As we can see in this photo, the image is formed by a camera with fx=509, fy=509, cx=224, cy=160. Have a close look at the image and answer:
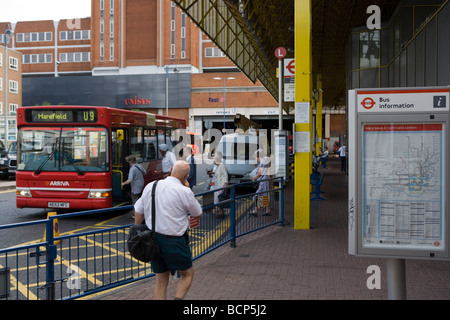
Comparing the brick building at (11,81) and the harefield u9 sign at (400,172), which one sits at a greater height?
the brick building at (11,81)

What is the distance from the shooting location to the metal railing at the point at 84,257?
5242 mm

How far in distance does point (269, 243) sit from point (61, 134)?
19.5 feet

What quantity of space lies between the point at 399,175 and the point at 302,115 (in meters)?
6.52

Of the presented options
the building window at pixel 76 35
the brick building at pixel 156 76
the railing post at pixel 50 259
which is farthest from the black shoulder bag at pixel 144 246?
the building window at pixel 76 35

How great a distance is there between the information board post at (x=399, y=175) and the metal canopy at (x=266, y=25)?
7934 millimetres

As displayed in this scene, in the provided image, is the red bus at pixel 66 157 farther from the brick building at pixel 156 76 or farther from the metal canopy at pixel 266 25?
the brick building at pixel 156 76

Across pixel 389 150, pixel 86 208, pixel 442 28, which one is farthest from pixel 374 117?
pixel 86 208

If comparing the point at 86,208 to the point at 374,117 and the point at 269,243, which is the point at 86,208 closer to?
the point at 269,243

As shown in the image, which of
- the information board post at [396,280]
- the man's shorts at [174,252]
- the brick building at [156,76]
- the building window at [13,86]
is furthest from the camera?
the brick building at [156,76]

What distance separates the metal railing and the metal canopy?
5623mm

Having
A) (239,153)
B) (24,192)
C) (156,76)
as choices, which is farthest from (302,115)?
(156,76)

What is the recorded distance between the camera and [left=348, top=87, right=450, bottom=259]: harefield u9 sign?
14.5 ft

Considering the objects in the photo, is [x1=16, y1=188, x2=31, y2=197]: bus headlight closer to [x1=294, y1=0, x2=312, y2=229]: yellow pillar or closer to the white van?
[x1=294, y1=0, x2=312, y2=229]: yellow pillar

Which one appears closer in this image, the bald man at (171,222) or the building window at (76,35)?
the bald man at (171,222)
